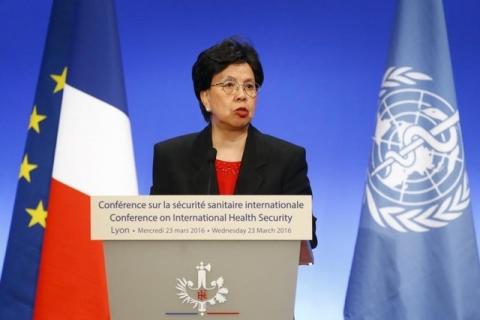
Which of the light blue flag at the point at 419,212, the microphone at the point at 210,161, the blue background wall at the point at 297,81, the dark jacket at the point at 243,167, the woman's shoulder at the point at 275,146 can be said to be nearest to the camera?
the microphone at the point at 210,161

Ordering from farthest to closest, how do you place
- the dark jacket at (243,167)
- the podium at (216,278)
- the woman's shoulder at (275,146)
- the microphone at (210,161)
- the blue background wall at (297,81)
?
the blue background wall at (297,81) → the woman's shoulder at (275,146) → the dark jacket at (243,167) → the microphone at (210,161) → the podium at (216,278)

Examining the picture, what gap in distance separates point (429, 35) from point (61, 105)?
1979 mm

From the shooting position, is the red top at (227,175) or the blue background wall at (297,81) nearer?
the red top at (227,175)

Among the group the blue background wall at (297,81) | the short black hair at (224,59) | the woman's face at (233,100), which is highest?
the blue background wall at (297,81)

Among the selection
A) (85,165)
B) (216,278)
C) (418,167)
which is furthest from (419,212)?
(216,278)

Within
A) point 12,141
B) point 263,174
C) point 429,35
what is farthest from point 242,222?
point 12,141

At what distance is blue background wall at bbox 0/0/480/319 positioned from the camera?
12.9 ft

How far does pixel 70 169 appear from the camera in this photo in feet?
11.4

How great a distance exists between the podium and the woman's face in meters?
0.63

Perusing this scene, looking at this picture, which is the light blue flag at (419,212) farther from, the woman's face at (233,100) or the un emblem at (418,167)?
the woman's face at (233,100)

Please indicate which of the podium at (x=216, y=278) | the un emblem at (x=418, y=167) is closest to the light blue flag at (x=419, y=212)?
the un emblem at (x=418, y=167)

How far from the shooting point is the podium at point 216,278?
159cm

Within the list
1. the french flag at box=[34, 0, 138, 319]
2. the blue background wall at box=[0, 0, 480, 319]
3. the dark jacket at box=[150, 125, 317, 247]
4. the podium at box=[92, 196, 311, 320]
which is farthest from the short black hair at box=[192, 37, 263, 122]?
the blue background wall at box=[0, 0, 480, 319]

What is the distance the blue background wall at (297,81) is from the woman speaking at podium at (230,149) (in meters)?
1.75
